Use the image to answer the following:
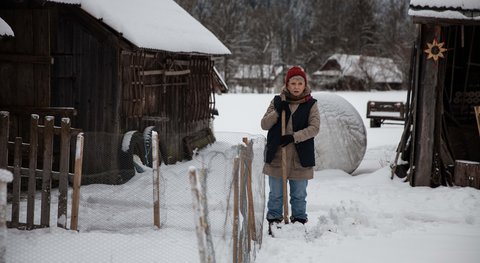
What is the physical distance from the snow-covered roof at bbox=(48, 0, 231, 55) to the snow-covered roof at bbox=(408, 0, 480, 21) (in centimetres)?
455

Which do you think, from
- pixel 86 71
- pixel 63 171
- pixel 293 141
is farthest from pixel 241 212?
pixel 86 71

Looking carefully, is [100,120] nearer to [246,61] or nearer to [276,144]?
[276,144]

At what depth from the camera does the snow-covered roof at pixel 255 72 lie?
185 ft

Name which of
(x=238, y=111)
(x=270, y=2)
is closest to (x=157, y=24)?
(x=238, y=111)

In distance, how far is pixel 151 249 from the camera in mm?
5598

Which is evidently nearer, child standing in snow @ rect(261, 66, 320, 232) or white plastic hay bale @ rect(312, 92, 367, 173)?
child standing in snow @ rect(261, 66, 320, 232)

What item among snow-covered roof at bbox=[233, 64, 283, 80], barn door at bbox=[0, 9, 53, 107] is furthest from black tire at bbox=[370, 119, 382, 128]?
snow-covered roof at bbox=[233, 64, 283, 80]

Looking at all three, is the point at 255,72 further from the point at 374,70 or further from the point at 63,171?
the point at 63,171

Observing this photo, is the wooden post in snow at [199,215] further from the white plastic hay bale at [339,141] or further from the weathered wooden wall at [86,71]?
the white plastic hay bale at [339,141]

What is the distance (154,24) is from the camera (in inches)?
452

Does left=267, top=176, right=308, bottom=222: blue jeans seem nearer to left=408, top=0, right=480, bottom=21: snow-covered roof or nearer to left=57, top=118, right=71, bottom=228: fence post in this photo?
left=57, top=118, right=71, bottom=228: fence post

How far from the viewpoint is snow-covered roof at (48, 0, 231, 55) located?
9.25 meters

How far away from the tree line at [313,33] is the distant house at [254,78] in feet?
2.63

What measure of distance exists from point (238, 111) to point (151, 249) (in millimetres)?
23181
